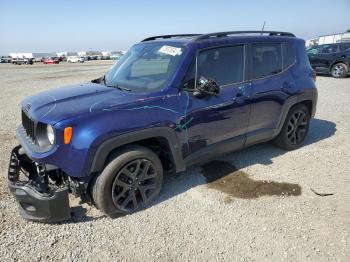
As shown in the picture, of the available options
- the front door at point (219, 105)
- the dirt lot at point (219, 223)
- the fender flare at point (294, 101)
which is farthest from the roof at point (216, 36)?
the dirt lot at point (219, 223)

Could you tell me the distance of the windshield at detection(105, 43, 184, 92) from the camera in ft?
12.9

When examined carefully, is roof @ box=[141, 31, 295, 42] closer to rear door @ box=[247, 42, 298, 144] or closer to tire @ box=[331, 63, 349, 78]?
rear door @ box=[247, 42, 298, 144]

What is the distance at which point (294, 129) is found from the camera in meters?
5.57

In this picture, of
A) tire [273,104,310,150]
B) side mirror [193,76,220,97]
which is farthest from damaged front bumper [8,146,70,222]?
tire [273,104,310,150]

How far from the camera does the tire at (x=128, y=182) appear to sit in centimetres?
340

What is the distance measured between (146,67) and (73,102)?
3.74ft

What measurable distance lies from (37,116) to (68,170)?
70 centimetres

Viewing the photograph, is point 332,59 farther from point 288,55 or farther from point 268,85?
point 268,85

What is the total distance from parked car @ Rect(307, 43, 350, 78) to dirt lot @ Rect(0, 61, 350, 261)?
1211 cm

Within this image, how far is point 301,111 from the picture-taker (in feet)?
18.3

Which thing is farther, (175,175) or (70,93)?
(175,175)

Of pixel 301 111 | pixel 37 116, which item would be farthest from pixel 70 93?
pixel 301 111

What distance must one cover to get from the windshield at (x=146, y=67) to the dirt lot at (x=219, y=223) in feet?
4.69

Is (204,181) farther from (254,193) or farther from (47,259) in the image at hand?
(47,259)
